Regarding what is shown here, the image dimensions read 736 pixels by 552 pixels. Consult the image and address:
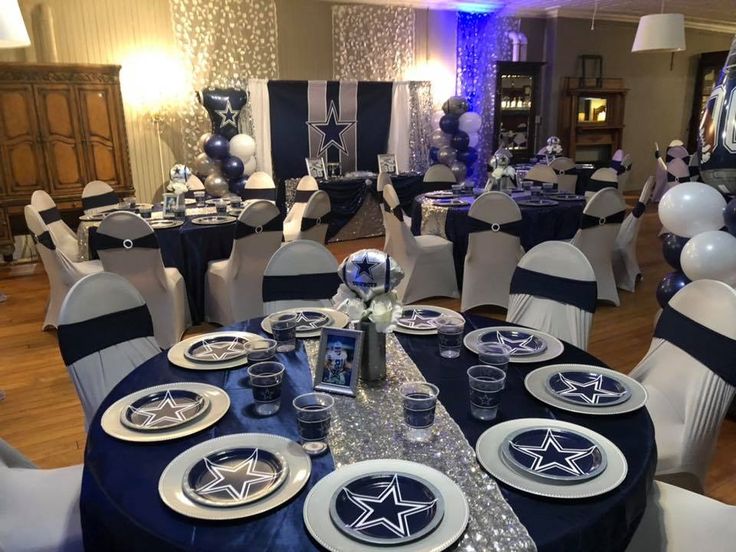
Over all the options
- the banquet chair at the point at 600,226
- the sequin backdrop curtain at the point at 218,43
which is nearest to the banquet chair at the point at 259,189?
the sequin backdrop curtain at the point at 218,43

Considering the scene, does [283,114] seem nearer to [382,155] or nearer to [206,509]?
[382,155]

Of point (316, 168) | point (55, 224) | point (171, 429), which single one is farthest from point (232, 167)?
point (171, 429)

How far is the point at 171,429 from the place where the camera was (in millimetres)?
1406

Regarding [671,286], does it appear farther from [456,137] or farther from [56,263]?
[456,137]

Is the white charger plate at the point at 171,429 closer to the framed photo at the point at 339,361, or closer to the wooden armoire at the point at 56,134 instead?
the framed photo at the point at 339,361

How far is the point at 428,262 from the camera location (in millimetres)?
4703

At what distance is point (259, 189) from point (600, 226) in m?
3.27

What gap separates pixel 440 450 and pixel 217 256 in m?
3.31

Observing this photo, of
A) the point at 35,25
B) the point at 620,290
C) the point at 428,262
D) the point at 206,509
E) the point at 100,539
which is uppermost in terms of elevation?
the point at 35,25

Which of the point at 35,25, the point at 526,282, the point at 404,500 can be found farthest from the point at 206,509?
the point at 35,25

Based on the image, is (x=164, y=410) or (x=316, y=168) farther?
(x=316, y=168)

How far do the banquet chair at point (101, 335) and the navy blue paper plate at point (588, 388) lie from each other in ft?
4.66

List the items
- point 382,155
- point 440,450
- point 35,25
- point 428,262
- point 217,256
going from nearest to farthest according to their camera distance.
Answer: point 440,450 < point 217,256 < point 428,262 < point 35,25 < point 382,155

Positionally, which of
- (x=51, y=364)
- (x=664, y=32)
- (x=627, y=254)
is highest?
(x=664, y=32)
